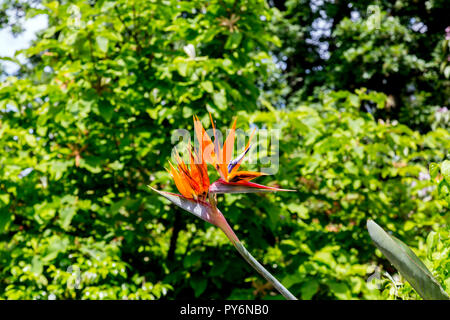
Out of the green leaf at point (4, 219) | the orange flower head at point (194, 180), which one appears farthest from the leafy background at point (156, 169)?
the orange flower head at point (194, 180)

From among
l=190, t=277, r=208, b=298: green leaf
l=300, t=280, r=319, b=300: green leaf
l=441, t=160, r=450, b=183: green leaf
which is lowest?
l=190, t=277, r=208, b=298: green leaf

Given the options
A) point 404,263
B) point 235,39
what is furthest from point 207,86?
point 404,263

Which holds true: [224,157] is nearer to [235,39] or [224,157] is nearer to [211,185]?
[211,185]

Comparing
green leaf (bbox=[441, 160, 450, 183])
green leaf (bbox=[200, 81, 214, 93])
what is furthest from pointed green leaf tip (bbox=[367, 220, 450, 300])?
green leaf (bbox=[200, 81, 214, 93])

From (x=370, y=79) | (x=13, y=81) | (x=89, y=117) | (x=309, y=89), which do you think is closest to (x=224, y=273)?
(x=89, y=117)

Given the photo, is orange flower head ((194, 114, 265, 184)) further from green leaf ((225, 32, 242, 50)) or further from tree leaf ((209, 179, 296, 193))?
green leaf ((225, 32, 242, 50))

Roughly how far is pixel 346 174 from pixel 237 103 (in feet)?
2.62

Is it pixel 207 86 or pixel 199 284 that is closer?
pixel 207 86

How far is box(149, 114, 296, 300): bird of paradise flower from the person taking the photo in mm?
595

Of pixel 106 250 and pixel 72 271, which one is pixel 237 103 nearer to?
pixel 106 250

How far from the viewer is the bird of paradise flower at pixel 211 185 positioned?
23.4 inches

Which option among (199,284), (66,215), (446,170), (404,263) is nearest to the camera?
(404,263)

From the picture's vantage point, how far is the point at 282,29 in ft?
24.4

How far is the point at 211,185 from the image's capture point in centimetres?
61
